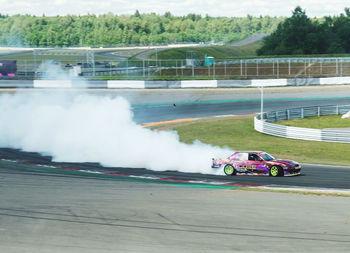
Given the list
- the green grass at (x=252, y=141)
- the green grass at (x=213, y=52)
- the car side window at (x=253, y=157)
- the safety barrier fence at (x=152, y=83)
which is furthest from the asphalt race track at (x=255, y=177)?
the green grass at (x=213, y=52)

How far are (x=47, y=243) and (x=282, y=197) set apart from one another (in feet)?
26.7

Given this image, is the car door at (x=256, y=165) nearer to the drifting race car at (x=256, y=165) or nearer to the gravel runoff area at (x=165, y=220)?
the drifting race car at (x=256, y=165)

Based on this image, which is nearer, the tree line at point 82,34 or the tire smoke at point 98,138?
the tire smoke at point 98,138

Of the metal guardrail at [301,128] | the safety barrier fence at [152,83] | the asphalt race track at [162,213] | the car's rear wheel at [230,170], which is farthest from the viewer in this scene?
the safety barrier fence at [152,83]

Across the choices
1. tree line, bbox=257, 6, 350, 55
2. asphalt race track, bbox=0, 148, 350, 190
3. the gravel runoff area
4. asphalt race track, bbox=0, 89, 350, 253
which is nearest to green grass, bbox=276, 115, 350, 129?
asphalt race track, bbox=0, 148, 350, 190

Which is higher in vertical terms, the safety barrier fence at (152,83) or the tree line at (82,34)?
the tree line at (82,34)

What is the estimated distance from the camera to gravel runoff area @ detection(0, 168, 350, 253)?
11.6m

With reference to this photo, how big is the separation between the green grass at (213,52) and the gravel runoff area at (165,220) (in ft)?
262

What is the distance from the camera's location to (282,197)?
16.7m

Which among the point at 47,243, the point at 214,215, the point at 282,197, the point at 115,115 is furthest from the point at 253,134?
the point at 47,243

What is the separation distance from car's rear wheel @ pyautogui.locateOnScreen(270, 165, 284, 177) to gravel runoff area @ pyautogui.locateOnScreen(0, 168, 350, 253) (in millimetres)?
3371

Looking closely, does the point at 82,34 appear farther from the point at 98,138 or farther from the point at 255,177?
the point at 255,177

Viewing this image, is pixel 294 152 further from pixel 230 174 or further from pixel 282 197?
pixel 282 197

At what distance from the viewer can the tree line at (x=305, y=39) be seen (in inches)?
3782
